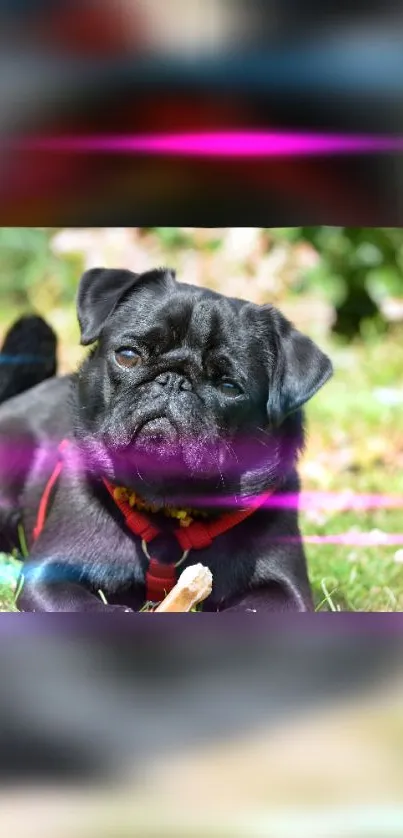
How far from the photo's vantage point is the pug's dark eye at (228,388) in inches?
63.9

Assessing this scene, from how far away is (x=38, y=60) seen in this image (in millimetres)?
1207

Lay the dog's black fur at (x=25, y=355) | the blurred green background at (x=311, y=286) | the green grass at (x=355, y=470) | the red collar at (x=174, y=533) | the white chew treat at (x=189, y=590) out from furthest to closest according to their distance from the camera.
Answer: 1. the blurred green background at (x=311, y=286)
2. the dog's black fur at (x=25, y=355)
3. the green grass at (x=355, y=470)
4. the red collar at (x=174, y=533)
5. the white chew treat at (x=189, y=590)

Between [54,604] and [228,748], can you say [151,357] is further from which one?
[228,748]

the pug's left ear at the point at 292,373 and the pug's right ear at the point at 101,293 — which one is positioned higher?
the pug's right ear at the point at 101,293

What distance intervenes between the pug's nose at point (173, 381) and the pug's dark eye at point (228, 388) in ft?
0.16

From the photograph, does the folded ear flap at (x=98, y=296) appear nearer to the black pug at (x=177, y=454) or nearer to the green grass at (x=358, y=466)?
the black pug at (x=177, y=454)

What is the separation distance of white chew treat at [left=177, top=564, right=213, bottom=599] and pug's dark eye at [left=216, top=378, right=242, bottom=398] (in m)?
0.27

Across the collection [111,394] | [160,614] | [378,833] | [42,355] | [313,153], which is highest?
[42,355]

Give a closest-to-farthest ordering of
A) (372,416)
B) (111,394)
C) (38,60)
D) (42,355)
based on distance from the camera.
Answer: (38,60) → (111,394) → (42,355) → (372,416)

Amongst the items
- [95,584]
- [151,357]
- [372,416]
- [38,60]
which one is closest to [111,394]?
[151,357]

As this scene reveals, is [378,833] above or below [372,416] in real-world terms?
below

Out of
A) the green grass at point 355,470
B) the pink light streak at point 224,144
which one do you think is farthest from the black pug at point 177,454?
the pink light streak at point 224,144

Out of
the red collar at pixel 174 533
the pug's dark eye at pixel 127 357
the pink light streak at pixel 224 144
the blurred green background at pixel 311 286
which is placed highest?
the blurred green background at pixel 311 286

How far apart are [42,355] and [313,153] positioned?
111cm
